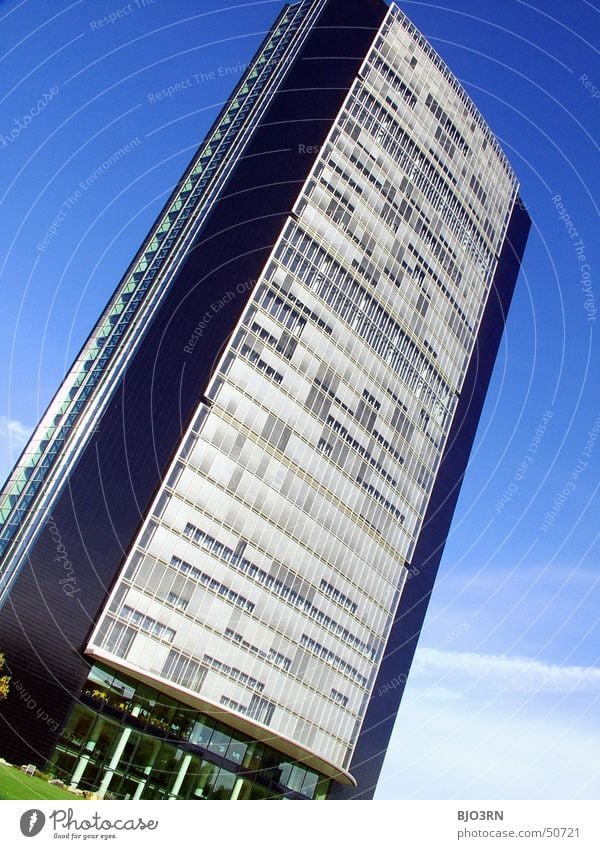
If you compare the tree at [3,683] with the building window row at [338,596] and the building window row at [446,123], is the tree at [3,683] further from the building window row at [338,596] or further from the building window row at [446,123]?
the building window row at [446,123]

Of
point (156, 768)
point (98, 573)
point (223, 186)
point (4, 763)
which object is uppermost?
point (223, 186)

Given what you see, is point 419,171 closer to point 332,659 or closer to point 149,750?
point 332,659

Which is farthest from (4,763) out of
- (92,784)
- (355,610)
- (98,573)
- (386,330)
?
(386,330)

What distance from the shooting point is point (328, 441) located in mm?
68375

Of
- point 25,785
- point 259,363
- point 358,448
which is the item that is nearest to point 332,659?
point 358,448

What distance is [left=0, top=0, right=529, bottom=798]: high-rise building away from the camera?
53.0 m

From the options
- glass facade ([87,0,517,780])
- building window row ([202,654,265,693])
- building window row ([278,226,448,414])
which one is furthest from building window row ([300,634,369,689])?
building window row ([278,226,448,414])

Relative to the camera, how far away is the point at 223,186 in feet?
244

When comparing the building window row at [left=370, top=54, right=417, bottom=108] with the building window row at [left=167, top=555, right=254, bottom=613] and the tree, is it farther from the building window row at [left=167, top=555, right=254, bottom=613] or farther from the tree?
the tree

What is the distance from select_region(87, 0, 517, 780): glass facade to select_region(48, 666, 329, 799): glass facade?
2.71 m
